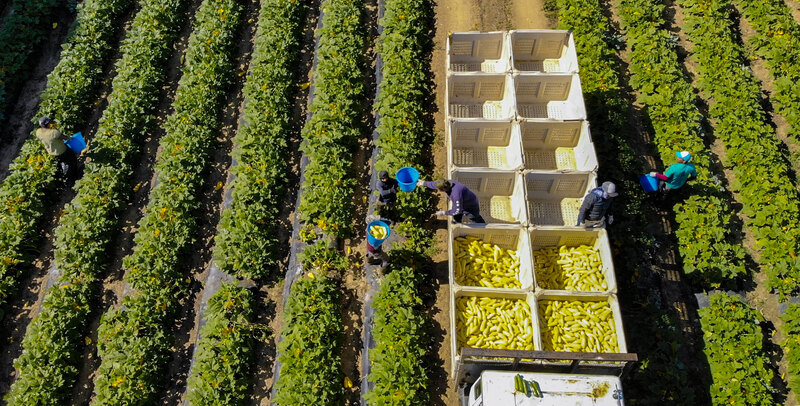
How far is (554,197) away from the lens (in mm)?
11625

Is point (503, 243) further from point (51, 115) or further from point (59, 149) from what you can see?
point (51, 115)

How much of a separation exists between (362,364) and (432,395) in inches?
57.2

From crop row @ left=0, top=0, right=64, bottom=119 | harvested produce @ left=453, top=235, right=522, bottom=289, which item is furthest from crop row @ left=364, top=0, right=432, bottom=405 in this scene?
crop row @ left=0, top=0, right=64, bottom=119

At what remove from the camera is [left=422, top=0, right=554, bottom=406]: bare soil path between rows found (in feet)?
36.9

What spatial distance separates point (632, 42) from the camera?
15.1 m

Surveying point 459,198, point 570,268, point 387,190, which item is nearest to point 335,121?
point 387,190

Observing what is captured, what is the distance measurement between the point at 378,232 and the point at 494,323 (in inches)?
107

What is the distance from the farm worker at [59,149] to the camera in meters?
12.2

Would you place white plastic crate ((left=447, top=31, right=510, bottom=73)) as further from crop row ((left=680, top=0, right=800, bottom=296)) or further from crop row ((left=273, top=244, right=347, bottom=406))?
crop row ((left=273, top=244, right=347, bottom=406))

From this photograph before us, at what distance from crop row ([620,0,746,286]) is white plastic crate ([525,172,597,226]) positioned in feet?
7.86

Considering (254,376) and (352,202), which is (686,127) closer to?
(352,202)

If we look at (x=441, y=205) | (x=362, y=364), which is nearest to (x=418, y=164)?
(x=441, y=205)

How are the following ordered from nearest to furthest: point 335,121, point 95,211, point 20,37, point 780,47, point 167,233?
point 167,233 → point 95,211 → point 335,121 → point 780,47 → point 20,37

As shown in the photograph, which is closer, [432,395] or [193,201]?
[432,395]
